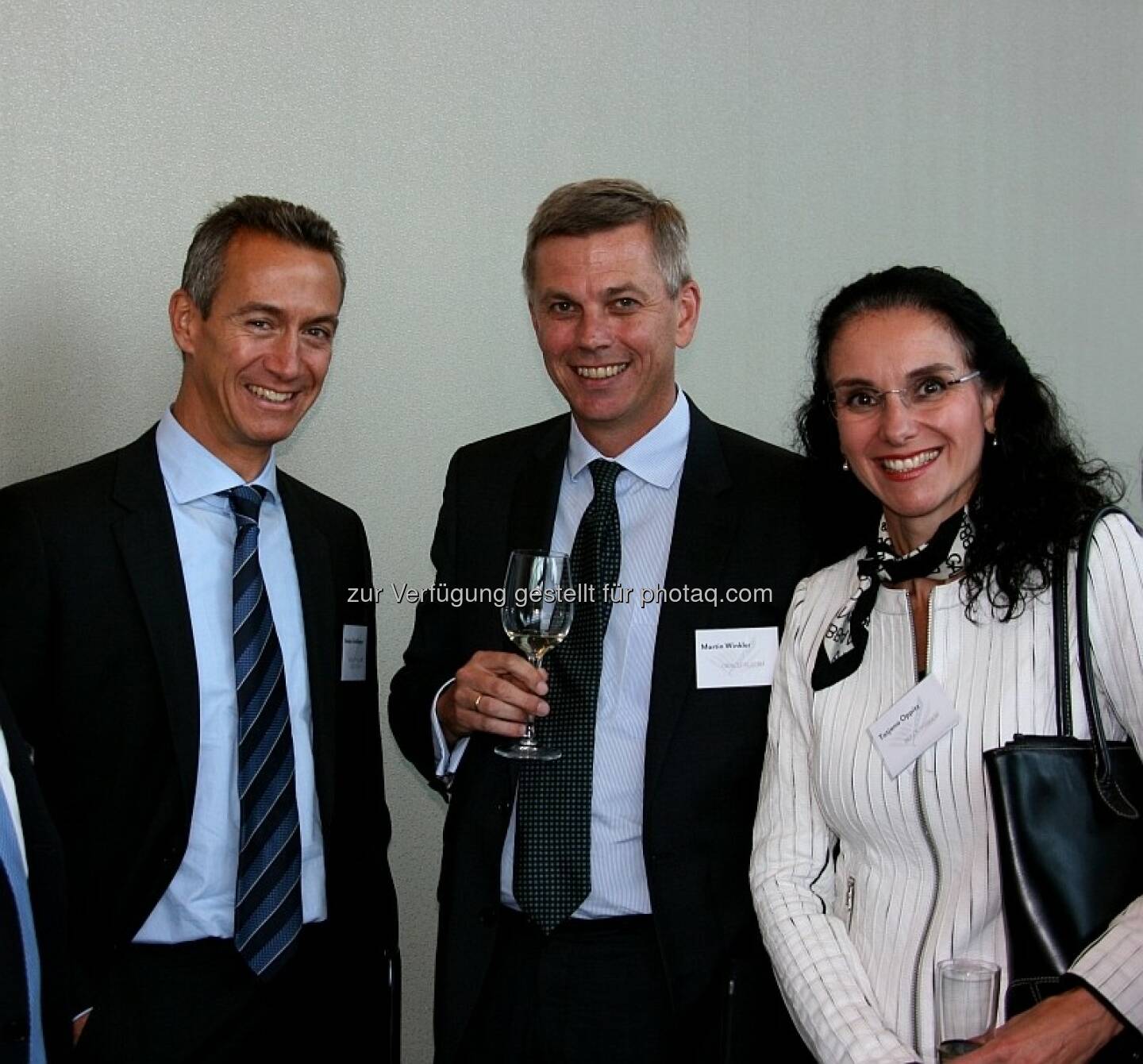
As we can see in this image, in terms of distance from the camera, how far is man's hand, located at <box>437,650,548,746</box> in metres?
2.32

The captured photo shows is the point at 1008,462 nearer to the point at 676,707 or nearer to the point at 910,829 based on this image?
the point at 910,829

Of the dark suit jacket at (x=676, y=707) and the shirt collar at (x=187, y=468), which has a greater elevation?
→ the shirt collar at (x=187, y=468)

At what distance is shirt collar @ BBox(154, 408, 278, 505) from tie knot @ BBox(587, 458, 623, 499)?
0.71m

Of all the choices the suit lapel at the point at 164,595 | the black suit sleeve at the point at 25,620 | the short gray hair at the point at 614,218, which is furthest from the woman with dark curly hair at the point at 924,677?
the black suit sleeve at the point at 25,620

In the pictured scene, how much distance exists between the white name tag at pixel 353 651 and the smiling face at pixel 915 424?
1.21m

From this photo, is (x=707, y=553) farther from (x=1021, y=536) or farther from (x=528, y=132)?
(x=528, y=132)

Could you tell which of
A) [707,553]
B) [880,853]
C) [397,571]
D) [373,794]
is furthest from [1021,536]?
[397,571]

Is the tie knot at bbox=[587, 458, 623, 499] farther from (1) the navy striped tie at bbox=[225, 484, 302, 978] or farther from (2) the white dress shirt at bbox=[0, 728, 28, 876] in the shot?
(2) the white dress shirt at bbox=[0, 728, 28, 876]

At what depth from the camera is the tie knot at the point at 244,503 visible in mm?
2682

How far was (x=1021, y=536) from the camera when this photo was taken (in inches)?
80.7

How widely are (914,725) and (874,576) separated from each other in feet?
0.98

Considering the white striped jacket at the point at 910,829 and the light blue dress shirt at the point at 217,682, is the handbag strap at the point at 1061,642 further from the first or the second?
the light blue dress shirt at the point at 217,682

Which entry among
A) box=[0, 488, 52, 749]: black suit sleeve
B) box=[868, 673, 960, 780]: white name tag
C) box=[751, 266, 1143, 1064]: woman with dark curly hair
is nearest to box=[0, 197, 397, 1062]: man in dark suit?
box=[0, 488, 52, 749]: black suit sleeve

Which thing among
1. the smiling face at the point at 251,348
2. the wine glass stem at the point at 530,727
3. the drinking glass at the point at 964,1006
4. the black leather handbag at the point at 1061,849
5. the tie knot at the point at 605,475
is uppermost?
the smiling face at the point at 251,348
